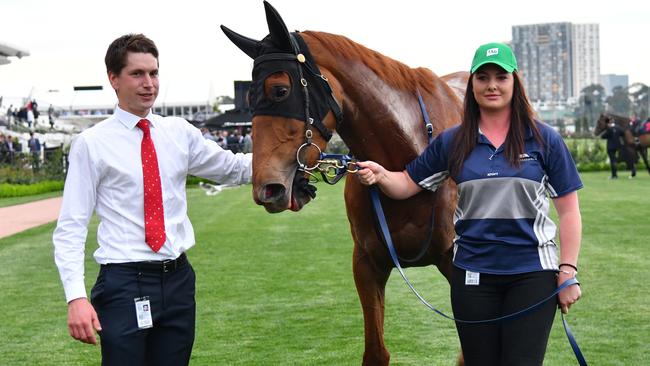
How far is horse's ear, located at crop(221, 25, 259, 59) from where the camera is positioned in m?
3.37

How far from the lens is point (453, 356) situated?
217 inches

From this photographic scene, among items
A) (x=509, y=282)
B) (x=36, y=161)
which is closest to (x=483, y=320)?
(x=509, y=282)

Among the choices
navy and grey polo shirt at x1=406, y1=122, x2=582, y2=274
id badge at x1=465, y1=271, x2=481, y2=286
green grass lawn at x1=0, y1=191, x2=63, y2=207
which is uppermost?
navy and grey polo shirt at x1=406, y1=122, x2=582, y2=274

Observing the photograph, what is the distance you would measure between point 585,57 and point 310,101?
416 feet

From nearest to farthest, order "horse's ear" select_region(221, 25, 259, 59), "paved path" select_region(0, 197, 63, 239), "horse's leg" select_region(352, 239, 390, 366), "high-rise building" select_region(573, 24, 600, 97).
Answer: "horse's ear" select_region(221, 25, 259, 59)
"horse's leg" select_region(352, 239, 390, 366)
"paved path" select_region(0, 197, 63, 239)
"high-rise building" select_region(573, 24, 600, 97)

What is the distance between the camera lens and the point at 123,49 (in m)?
3.06

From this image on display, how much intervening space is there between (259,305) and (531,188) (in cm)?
461

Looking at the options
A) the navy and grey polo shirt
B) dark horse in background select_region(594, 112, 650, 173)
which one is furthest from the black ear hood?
dark horse in background select_region(594, 112, 650, 173)

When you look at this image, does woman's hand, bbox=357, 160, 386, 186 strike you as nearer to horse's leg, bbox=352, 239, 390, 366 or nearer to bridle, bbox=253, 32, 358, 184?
bridle, bbox=253, 32, 358, 184

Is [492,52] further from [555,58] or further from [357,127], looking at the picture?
[555,58]

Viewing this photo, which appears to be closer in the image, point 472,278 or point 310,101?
point 472,278

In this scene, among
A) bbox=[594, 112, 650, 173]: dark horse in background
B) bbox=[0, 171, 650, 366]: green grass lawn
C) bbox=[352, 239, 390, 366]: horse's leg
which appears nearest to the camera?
bbox=[352, 239, 390, 366]: horse's leg

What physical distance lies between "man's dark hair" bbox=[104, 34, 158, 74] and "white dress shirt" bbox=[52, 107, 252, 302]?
6.7 inches

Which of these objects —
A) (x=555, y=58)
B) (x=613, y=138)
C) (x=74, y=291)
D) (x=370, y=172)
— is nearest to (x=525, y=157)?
(x=370, y=172)
